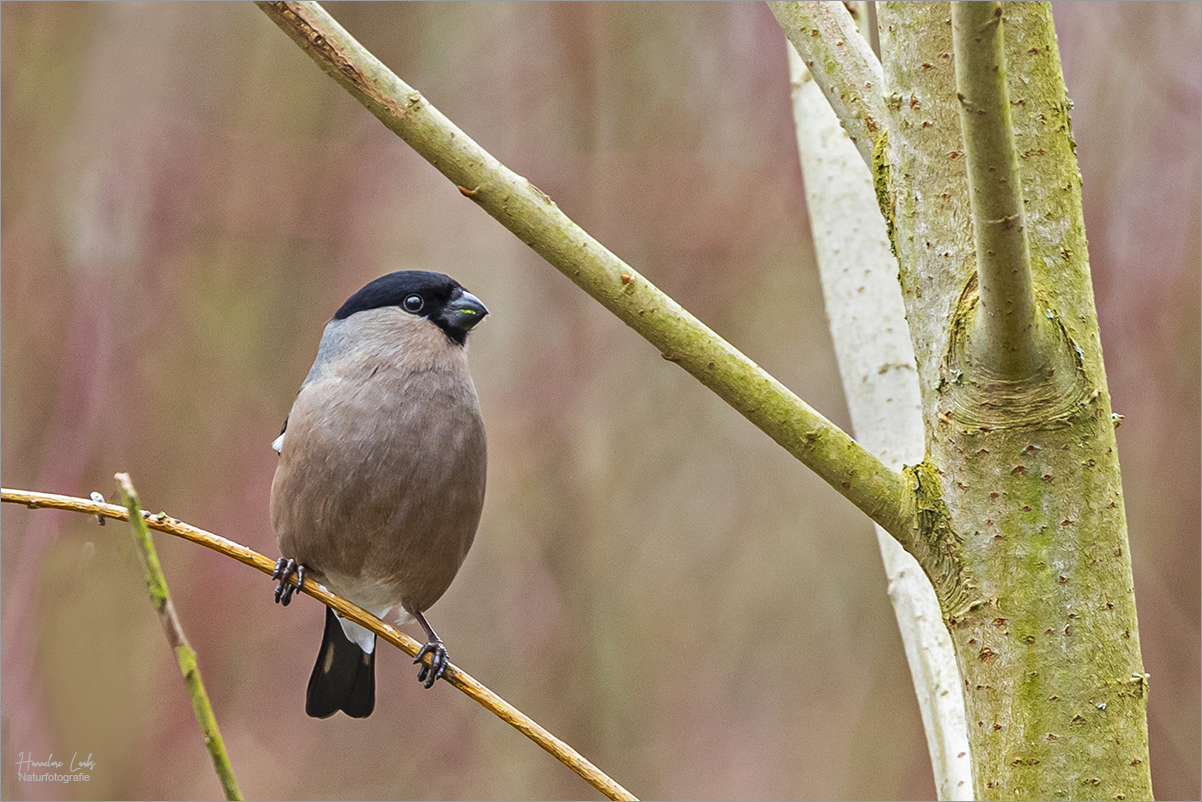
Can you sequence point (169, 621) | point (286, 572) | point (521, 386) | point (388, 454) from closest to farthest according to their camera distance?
1. point (169, 621)
2. point (388, 454)
3. point (286, 572)
4. point (521, 386)

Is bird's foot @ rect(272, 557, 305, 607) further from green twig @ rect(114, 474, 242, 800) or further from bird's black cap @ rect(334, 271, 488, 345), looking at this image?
green twig @ rect(114, 474, 242, 800)

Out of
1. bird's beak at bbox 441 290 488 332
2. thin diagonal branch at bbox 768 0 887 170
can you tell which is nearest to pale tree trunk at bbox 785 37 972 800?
thin diagonal branch at bbox 768 0 887 170

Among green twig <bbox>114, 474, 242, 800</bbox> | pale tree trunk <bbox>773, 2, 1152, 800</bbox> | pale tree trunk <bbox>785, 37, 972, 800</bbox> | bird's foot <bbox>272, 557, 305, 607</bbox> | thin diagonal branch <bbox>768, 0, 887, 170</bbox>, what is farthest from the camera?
bird's foot <bbox>272, 557, 305, 607</bbox>

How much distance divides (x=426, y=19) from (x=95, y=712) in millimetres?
3456

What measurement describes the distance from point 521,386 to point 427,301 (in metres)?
2.12

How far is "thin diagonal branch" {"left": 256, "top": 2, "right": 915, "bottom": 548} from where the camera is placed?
1284mm

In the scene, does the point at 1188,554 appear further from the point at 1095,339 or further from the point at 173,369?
the point at 173,369

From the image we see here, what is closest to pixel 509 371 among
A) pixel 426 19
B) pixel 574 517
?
pixel 574 517

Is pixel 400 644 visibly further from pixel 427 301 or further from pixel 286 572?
pixel 427 301

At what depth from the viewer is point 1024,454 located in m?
1.32

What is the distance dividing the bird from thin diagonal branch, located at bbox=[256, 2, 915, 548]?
1197 millimetres

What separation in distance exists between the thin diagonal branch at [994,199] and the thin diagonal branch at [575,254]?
23 cm

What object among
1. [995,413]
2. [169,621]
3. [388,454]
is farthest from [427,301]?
[169,621]

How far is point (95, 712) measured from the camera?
4.09 m
